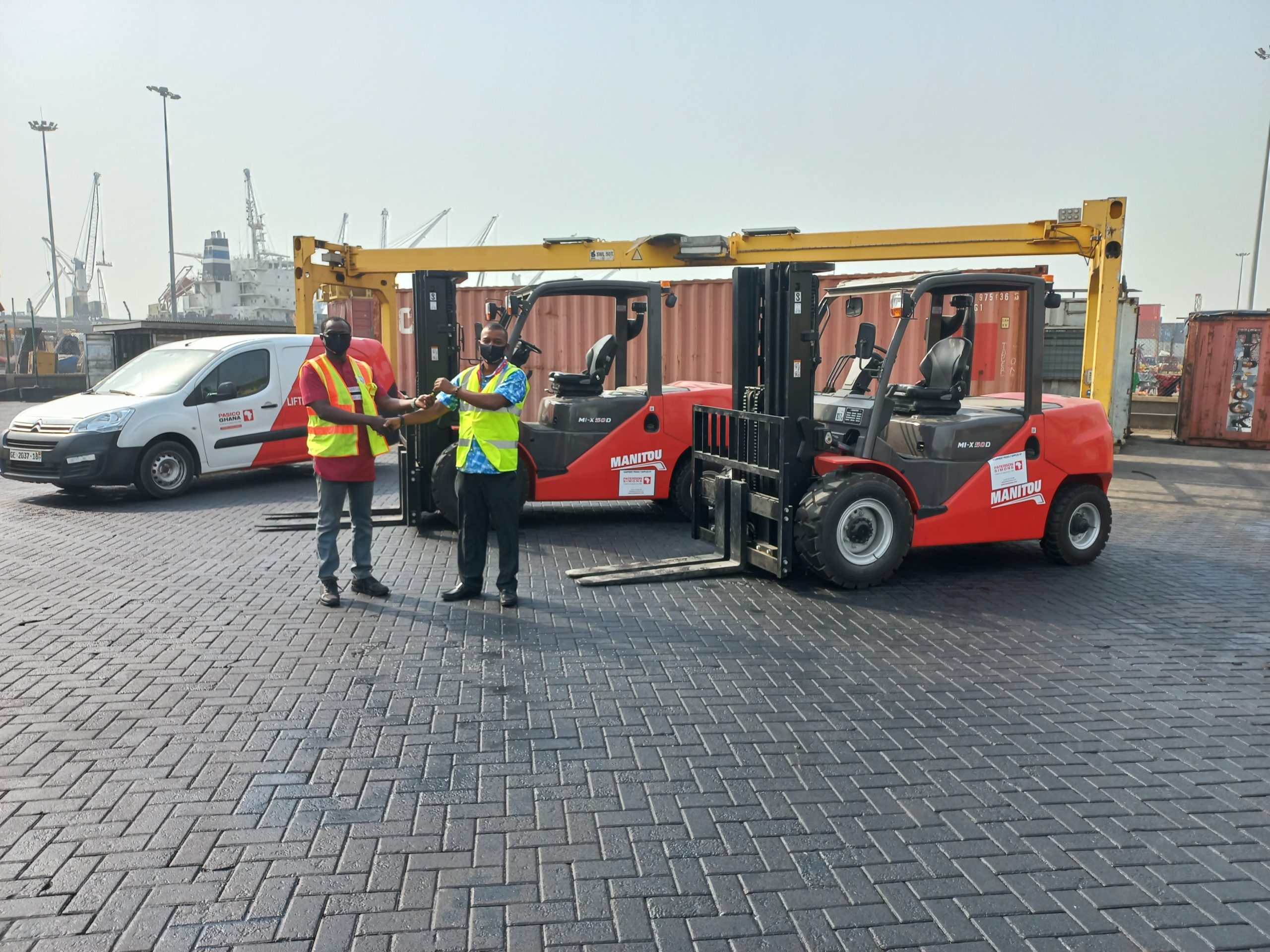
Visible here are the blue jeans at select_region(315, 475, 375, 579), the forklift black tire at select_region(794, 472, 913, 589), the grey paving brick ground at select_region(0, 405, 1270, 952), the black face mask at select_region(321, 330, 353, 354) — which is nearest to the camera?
Answer: the grey paving brick ground at select_region(0, 405, 1270, 952)

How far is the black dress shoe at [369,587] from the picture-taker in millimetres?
6512

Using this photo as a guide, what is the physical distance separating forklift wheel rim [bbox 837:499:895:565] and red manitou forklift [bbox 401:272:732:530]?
2.70m

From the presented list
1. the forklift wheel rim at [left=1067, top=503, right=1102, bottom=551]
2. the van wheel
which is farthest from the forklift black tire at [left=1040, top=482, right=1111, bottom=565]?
the van wheel

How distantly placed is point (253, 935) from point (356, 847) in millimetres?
512

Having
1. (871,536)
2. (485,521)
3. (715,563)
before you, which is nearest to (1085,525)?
(871,536)

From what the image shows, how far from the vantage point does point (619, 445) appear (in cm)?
912

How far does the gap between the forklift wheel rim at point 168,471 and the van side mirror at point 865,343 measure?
307 inches

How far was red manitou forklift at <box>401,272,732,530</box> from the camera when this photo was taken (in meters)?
8.97

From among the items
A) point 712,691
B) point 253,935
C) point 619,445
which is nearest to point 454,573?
point 619,445

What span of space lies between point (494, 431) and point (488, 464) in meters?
0.22

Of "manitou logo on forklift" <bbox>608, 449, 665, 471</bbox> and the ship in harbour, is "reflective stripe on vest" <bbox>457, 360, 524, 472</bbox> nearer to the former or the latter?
"manitou logo on forklift" <bbox>608, 449, 665, 471</bbox>

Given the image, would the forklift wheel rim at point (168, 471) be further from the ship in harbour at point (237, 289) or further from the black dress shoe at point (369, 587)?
the ship in harbour at point (237, 289)

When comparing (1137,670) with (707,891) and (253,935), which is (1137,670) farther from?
(253,935)

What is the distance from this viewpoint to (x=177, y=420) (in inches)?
432
